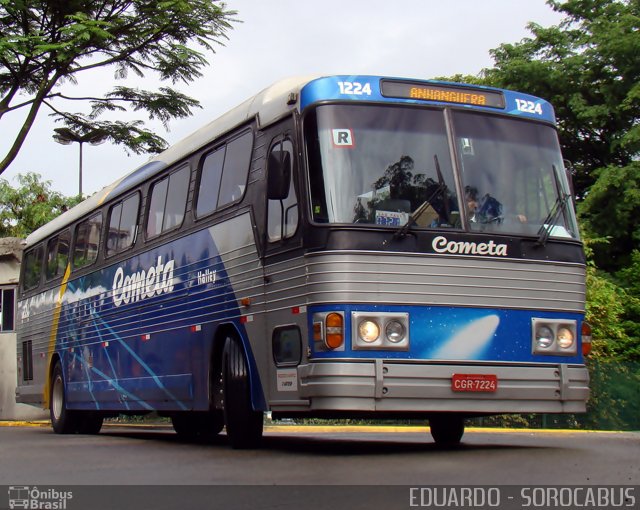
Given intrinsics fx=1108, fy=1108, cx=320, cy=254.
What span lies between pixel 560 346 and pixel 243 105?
4.33m

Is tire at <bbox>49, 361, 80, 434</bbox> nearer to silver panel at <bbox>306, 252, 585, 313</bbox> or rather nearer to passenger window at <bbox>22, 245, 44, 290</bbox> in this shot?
passenger window at <bbox>22, 245, 44, 290</bbox>

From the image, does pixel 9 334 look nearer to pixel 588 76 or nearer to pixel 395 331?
pixel 588 76

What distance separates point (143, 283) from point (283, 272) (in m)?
4.91

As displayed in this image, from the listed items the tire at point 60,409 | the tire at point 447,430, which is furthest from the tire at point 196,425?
the tire at point 447,430

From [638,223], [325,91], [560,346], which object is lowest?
[560,346]

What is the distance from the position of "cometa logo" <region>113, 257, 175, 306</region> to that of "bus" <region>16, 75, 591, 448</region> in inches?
62.2

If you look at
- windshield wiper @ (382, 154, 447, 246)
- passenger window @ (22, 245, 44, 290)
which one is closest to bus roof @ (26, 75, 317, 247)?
windshield wiper @ (382, 154, 447, 246)

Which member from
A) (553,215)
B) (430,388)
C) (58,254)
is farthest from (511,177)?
(58,254)

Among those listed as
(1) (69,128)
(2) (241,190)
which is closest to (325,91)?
(2) (241,190)

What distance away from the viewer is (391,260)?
9930mm

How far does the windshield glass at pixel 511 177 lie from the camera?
1046cm

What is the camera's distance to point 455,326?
10094 millimetres
